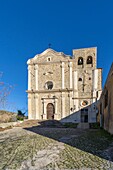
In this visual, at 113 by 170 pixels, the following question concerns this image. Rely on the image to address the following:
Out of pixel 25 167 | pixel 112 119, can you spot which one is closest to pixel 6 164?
pixel 25 167

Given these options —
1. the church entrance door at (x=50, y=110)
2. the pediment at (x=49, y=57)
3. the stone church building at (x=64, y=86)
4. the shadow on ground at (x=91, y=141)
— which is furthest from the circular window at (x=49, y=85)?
the shadow on ground at (x=91, y=141)

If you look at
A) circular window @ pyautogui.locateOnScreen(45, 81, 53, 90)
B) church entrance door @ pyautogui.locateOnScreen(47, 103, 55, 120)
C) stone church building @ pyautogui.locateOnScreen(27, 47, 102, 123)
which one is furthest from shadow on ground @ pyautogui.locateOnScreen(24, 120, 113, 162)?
circular window @ pyautogui.locateOnScreen(45, 81, 53, 90)

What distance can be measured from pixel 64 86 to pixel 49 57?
5214 millimetres

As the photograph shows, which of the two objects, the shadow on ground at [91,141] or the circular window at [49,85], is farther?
the circular window at [49,85]

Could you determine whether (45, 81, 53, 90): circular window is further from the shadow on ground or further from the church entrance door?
the shadow on ground

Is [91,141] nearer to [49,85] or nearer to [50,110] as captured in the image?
[50,110]

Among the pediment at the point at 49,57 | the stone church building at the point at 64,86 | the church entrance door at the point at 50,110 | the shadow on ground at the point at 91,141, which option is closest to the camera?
the shadow on ground at the point at 91,141

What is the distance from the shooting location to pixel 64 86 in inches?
841

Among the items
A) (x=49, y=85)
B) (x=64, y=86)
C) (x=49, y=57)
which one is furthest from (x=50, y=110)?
(x=49, y=57)

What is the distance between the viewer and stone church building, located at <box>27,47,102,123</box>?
20.6m

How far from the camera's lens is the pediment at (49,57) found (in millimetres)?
22312

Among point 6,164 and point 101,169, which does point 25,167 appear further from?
point 101,169

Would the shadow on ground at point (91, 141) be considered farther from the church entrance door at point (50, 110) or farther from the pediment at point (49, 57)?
the pediment at point (49, 57)

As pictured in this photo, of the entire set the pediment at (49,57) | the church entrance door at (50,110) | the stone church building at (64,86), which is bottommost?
the church entrance door at (50,110)
